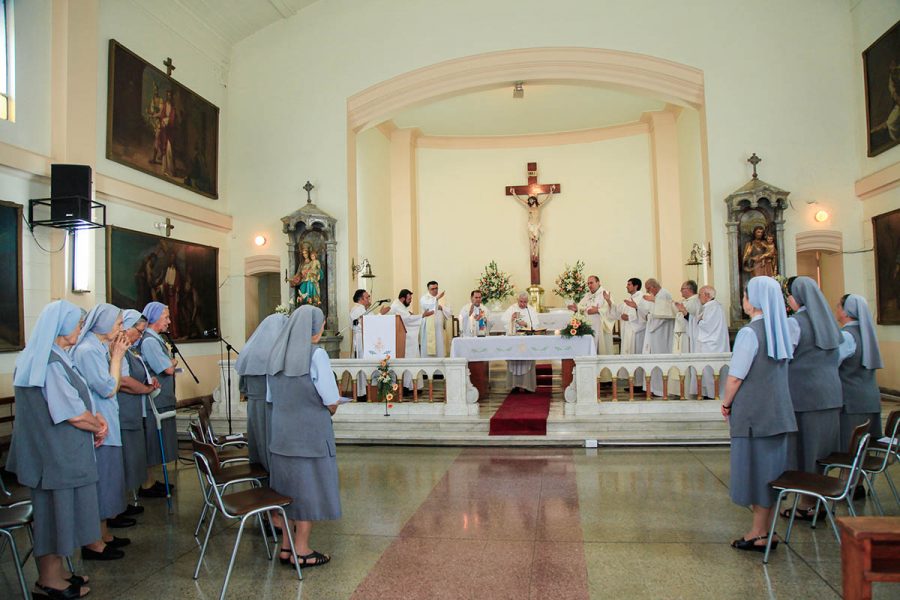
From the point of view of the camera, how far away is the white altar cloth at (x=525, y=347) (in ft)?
29.2

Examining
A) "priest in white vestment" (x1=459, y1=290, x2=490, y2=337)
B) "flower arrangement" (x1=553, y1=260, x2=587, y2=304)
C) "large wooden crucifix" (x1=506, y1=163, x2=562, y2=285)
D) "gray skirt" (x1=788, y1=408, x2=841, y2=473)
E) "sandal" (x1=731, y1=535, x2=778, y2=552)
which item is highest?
"large wooden crucifix" (x1=506, y1=163, x2=562, y2=285)

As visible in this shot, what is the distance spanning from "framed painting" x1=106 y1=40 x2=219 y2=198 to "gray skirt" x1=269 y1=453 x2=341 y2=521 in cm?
699

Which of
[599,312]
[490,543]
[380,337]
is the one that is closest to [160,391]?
[490,543]

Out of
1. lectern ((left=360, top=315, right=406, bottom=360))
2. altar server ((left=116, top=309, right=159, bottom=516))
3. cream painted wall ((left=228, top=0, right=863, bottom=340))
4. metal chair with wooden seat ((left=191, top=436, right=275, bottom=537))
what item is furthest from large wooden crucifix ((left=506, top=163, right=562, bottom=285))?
metal chair with wooden seat ((left=191, top=436, right=275, bottom=537))

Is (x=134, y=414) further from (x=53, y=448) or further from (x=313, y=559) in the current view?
(x=313, y=559)

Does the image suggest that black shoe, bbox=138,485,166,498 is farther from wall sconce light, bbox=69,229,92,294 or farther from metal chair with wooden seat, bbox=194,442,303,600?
wall sconce light, bbox=69,229,92,294

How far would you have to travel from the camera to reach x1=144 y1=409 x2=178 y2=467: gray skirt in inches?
225

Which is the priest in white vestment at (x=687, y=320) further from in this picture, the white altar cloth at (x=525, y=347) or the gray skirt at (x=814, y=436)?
the gray skirt at (x=814, y=436)

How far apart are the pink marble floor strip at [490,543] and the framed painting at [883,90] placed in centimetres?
707

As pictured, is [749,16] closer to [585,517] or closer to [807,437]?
[807,437]

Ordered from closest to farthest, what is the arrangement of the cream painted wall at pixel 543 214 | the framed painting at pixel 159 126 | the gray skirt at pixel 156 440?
the gray skirt at pixel 156 440 < the framed painting at pixel 159 126 < the cream painted wall at pixel 543 214

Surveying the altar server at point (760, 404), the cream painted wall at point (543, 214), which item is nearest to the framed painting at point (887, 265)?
the cream painted wall at point (543, 214)

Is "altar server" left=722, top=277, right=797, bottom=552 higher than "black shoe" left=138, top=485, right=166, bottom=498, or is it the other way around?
"altar server" left=722, top=277, right=797, bottom=552

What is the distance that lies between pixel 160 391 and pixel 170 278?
478 cm
